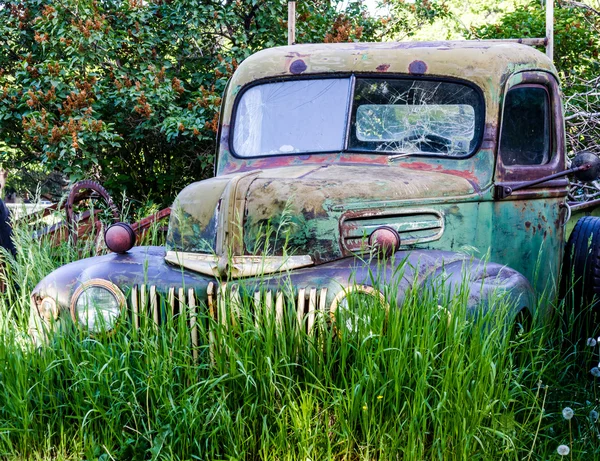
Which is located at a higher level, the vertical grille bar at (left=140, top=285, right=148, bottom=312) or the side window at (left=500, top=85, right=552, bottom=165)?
the side window at (left=500, top=85, right=552, bottom=165)

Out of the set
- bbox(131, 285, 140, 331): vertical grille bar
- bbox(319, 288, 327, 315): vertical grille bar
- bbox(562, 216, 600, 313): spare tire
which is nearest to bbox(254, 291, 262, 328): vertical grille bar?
bbox(319, 288, 327, 315): vertical grille bar

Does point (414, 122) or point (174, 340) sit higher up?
point (414, 122)

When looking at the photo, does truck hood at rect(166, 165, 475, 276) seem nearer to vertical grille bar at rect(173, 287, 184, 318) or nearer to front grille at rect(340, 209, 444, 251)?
front grille at rect(340, 209, 444, 251)

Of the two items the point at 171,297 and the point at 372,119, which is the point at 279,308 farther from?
the point at 372,119

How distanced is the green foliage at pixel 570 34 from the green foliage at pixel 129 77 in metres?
2.42

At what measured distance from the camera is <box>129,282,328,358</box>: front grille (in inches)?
146

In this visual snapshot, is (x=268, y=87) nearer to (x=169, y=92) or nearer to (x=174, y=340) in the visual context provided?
(x=174, y=340)

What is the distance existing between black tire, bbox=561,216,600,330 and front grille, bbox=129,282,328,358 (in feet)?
6.40

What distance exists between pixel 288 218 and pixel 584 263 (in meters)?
2.20

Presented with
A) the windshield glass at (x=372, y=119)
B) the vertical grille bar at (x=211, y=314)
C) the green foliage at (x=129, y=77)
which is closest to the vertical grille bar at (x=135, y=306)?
the vertical grille bar at (x=211, y=314)

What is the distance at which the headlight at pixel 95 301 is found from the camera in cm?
402

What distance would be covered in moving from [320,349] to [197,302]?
70 centimetres

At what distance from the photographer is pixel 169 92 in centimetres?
967

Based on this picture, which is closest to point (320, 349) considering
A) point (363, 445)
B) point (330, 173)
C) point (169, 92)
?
point (363, 445)
